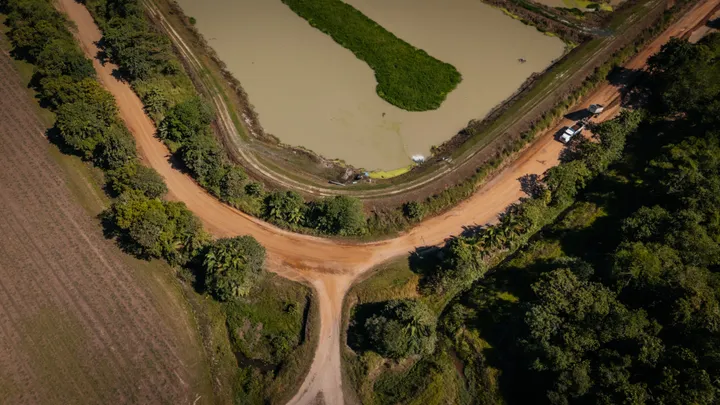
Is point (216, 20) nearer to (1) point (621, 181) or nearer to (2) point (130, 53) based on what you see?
(2) point (130, 53)

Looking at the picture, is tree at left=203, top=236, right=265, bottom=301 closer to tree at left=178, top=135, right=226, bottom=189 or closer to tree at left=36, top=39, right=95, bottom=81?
tree at left=178, top=135, right=226, bottom=189

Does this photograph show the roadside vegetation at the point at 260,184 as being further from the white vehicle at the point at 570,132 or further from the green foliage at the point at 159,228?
the green foliage at the point at 159,228

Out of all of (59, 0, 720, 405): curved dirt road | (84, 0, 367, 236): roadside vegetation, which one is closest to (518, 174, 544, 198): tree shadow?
(59, 0, 720, 405): curved dirt road

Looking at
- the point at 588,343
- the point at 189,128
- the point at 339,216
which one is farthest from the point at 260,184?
the point at 588,343

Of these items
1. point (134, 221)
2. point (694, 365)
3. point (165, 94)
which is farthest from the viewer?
point (165, 94)

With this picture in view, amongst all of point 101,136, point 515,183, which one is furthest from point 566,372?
point 101,136

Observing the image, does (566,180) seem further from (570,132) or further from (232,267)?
(232,267)

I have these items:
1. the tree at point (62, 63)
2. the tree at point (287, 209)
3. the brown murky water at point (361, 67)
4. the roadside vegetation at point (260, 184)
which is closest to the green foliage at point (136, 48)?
the roadside vegetation at point (260, 184)
